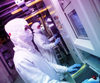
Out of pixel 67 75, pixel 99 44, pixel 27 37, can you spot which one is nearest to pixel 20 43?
pixel 27 37

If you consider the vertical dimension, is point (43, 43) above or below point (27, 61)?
below

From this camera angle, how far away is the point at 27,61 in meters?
1.43

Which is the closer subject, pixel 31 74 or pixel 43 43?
pixel 31 74

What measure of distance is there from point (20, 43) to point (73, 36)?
2.61ft

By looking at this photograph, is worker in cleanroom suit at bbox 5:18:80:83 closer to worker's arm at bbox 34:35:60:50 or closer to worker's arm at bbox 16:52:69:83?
worker's arm at bbox 16:52:69:83

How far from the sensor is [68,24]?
1774mm

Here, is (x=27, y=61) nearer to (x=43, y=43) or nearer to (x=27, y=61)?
(x=27, y=61)

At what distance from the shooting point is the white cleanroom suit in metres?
1.36

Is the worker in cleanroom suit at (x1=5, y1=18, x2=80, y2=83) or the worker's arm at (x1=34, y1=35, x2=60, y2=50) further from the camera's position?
the worker's arm at (x1=34, y1=35, x2=60, y2=50)

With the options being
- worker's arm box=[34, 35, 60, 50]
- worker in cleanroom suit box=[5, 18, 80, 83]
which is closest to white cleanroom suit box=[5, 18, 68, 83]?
worker in cleanroom suit box=[5, 18, 80, 83]

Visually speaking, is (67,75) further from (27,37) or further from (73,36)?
(27,37)

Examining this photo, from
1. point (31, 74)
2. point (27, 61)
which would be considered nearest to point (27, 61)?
point (27, 61)

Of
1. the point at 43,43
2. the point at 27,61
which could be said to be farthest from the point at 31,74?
the point at 43,43

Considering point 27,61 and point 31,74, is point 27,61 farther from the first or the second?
point 31,74
